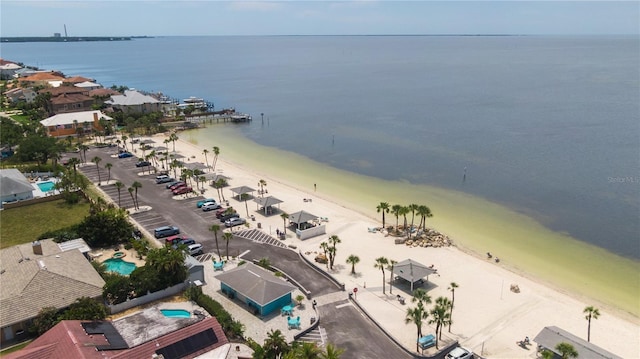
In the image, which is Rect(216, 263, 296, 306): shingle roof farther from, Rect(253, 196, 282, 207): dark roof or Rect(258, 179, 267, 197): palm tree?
Rect(258, 179, 267, 197): palm tree

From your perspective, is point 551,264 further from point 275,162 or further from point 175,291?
point 275,162

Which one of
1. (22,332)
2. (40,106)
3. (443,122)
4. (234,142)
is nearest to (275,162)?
(234,142)

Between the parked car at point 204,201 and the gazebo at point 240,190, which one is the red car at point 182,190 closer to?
the parked car at point 204,201

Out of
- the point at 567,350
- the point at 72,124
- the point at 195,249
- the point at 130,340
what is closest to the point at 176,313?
the point at 130,340

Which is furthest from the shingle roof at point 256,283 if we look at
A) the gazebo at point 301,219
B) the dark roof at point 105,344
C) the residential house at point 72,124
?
the residential house at point 72,124

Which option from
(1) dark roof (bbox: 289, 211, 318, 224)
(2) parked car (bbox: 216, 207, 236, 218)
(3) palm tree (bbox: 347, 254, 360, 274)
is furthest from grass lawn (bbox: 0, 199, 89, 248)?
(3) palm tree (bbox: 347, 254, 360, 274)

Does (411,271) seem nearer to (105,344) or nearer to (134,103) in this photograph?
(105,344)
